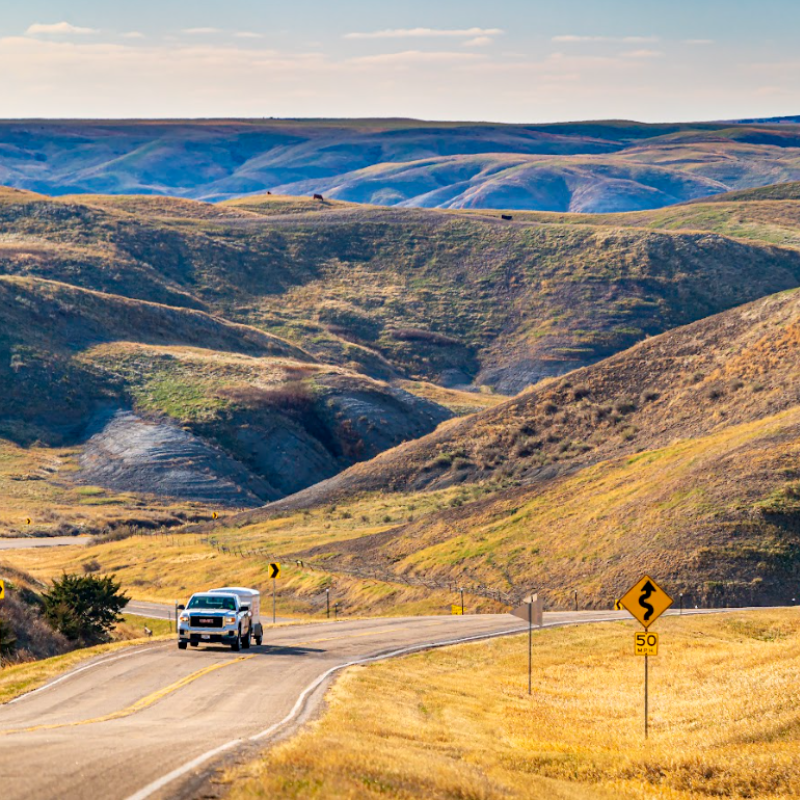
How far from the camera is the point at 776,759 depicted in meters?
17.9

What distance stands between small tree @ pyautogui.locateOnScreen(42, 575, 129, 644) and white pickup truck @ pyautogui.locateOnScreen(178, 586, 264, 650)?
26.9 ft

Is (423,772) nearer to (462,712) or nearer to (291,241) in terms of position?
(462,712)

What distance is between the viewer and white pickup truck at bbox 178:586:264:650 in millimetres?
33125

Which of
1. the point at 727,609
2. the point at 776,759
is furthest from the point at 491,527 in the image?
the point at 776,759

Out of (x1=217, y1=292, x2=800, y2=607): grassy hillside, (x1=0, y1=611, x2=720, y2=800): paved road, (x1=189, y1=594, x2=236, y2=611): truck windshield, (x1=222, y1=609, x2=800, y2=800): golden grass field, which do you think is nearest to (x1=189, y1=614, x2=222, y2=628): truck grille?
(x1=189, y1=594, x2=236, y2=611): truck windshield

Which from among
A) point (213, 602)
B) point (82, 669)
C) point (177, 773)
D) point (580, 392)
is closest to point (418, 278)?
point (580, 392)

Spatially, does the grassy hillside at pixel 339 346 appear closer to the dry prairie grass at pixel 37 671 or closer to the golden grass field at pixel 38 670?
the golden grass field at pixel 38 670

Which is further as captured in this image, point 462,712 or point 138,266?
point 138,266

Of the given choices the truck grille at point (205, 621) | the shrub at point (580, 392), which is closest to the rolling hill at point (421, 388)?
the shrub at point (580, 392)

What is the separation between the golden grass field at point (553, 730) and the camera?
14609mm

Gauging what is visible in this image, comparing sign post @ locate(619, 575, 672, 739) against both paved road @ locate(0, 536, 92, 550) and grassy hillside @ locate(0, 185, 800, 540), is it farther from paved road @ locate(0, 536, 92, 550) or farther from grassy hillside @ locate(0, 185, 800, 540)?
paved road @ locate(0, 536, 92, 550)

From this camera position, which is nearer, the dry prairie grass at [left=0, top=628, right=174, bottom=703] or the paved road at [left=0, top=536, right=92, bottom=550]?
the dry prairie grass at [left=0, top=628, right=174, bottom=703]

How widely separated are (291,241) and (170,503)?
8688 cm

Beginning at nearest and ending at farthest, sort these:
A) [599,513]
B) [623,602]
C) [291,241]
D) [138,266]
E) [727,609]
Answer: [623,602], [727,609], [599,513], [138,266], [291,241]
